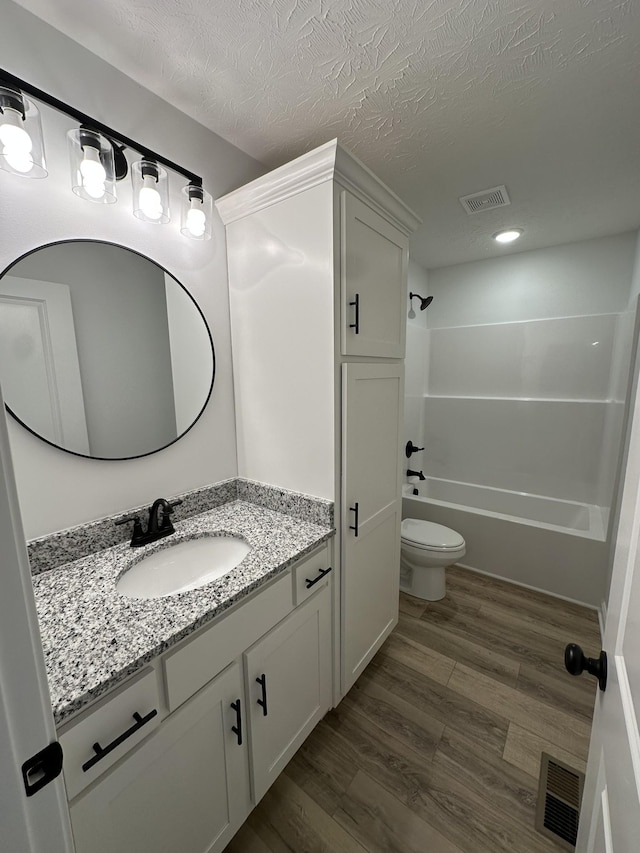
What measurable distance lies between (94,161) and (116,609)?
1257 millimetres

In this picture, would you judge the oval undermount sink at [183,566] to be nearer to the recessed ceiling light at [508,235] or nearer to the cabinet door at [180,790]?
the cabinet door at [180,790]

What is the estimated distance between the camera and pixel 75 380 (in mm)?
1121

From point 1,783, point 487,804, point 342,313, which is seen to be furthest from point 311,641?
point 342,313

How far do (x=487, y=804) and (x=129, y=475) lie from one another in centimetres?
174

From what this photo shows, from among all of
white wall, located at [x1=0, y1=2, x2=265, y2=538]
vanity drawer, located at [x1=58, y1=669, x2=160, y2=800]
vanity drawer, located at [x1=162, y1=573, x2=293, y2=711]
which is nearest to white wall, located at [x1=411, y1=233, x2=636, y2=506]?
white wall, located at [x1=0, y1=2, x2=265, y2=538]

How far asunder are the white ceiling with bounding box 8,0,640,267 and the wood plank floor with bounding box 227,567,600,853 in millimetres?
2458

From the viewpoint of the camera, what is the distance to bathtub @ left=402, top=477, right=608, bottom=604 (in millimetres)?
2197

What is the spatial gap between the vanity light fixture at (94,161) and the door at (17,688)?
94cm

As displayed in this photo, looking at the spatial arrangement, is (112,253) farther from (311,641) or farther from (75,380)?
(311,641)

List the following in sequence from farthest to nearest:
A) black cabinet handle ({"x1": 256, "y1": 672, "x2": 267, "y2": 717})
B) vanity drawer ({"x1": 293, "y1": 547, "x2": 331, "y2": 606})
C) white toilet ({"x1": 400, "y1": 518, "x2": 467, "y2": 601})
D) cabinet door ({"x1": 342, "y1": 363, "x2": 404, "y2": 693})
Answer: white toilet ({"x1": 400, "y1": 518, "x2": 467, "y2": 601}) → cabinet door ({"x1": 342, "y1": 363, "x2": 404, "y2": 693}) → vanity drawer ({"x1": 293, "y1": 547, "x2": 331, "y2": 606}) → black cabinet handle ({"x1": 256, "y1": 672, "x2": 267, "y2": 717})

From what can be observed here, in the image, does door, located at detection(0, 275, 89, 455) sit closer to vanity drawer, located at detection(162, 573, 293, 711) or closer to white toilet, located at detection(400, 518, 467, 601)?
vanity drawer, located at detection(162, 573, 293, 711)

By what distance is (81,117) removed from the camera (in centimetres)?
96

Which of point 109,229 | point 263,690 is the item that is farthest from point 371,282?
point 263,690

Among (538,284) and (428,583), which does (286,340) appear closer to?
(428,583)
